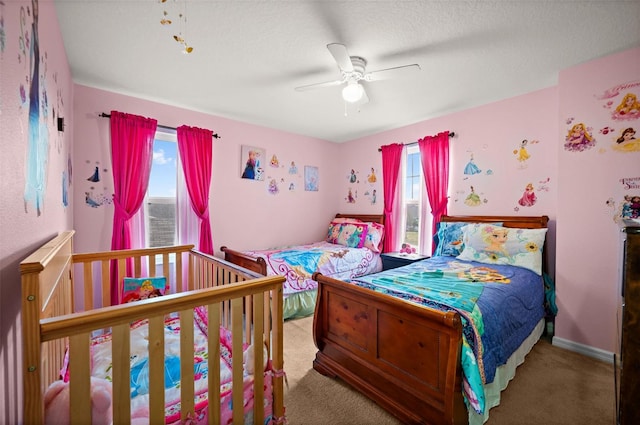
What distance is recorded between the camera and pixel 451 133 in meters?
3.30

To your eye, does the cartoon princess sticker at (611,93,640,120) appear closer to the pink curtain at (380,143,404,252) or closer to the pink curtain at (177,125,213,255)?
the pink curtain at (380,143,404,252)

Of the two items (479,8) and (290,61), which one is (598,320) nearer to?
(479,8)

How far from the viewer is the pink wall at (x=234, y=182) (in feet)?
8.71

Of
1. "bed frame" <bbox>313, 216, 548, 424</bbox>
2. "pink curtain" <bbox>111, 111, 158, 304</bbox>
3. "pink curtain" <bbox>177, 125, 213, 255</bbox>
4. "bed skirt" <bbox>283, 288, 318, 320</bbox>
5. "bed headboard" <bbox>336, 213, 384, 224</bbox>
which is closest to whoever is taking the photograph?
"bed frame" <bbox>313, 216, 548, 424</bbox>

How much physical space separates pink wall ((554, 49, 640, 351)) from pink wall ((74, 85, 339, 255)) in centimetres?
310

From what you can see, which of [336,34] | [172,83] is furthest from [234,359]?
[172,83]

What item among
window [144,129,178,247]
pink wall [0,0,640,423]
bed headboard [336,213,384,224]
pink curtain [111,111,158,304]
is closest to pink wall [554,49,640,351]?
pink wall [0,0,640,423]

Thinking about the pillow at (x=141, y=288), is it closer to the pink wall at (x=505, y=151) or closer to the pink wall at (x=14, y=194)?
the pink wall at (x=14, y=194)

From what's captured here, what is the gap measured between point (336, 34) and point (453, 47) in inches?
34.8

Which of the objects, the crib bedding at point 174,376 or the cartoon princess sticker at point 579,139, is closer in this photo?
the crib bedding at point 174,376

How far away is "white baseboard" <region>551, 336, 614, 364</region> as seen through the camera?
83.4 inches

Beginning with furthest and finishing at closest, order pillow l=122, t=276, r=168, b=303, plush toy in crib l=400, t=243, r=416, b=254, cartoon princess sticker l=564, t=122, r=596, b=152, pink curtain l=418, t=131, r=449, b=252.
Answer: plush toy in crib l=400, t=243, r=416, b=254 < pink curtain l=418, t=131, r=449, b=252 < cartoon princess sticker l=564, t=122, r=596, b=152 < pillow l=122, t=276, r=168, b=303

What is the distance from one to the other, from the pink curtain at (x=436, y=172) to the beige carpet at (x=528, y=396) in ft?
5.38

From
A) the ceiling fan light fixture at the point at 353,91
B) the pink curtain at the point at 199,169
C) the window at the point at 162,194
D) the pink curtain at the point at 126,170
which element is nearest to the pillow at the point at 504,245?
the ceiling fan light fixture at the point at 353,91
